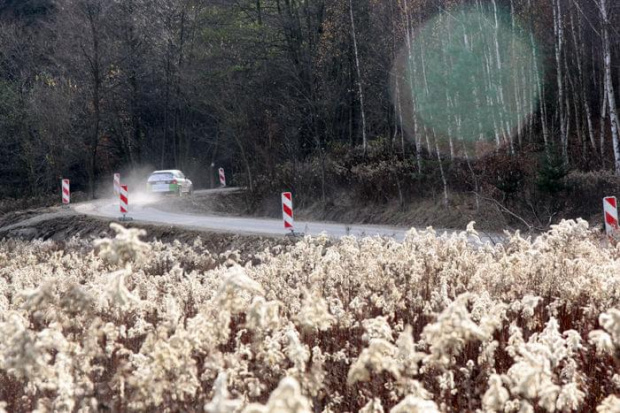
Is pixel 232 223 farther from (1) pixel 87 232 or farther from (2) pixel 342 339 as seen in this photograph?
(2) pixel 342 339

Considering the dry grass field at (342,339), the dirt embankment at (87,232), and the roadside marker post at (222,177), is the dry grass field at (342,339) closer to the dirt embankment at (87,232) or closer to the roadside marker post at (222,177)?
the dirt embankment at (87,232)

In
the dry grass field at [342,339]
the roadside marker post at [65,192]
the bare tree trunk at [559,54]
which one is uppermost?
the bare tree trunk at [559,54]

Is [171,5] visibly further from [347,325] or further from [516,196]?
[347,325]

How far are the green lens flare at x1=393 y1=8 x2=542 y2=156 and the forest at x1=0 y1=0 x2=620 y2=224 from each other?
0.08 meters

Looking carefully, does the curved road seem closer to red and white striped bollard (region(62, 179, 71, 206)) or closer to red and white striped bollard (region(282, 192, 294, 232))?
red and white striped bollard (region(282, 192, 294, 232))

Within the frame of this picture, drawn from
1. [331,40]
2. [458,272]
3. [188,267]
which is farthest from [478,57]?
[458,272]

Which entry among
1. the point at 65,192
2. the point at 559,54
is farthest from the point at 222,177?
the point at 559,54

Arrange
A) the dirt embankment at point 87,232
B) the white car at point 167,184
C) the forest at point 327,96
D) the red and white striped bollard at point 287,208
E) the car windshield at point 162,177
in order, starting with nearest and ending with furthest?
1. the dirt embankment at point 87,232
2. the red and white striped bollard at point 287,208
3. the forest at point 327,96
4. the white car at point 167,184
5. the car windshield at point 162,177

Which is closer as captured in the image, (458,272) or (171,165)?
(458,272)

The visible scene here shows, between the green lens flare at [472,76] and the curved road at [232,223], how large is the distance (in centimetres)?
690

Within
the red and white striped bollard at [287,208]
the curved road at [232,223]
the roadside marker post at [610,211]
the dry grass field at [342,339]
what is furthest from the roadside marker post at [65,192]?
the roadside marker post at [610,211]

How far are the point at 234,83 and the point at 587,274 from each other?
1215 inches

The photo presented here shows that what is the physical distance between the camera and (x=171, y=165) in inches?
1853

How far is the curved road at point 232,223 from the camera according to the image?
701 inches
